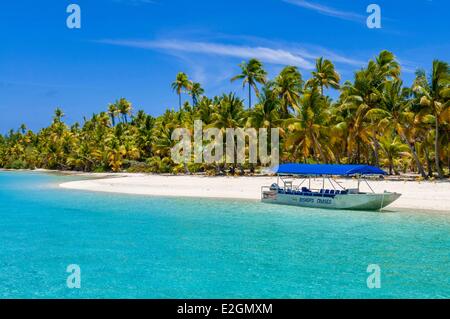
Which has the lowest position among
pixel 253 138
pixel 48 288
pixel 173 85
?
pixel 48 288

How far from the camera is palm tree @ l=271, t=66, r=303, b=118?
5781 cm

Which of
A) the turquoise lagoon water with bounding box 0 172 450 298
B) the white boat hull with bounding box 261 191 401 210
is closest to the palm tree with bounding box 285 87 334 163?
the white boat hull with bounding box 261 191 401 210

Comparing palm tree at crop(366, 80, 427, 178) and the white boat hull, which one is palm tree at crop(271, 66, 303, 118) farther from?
the white boat hull

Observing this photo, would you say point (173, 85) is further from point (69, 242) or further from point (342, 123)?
point (69, 242)

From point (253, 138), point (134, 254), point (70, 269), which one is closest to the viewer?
point (70, 269)

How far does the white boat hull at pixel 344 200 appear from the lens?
86.4 ft

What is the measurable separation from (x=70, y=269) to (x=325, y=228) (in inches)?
484

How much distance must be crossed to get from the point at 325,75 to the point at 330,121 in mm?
9486

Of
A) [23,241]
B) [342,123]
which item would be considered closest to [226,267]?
[23,241]

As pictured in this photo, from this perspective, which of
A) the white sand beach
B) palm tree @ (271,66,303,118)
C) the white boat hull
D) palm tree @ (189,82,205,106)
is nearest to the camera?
the white boat hull

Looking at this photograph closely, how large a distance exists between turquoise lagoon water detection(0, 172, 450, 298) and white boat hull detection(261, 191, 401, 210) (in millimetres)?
878

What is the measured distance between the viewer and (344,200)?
27.4 meters

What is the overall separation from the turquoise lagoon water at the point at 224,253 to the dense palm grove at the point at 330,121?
17828mm
